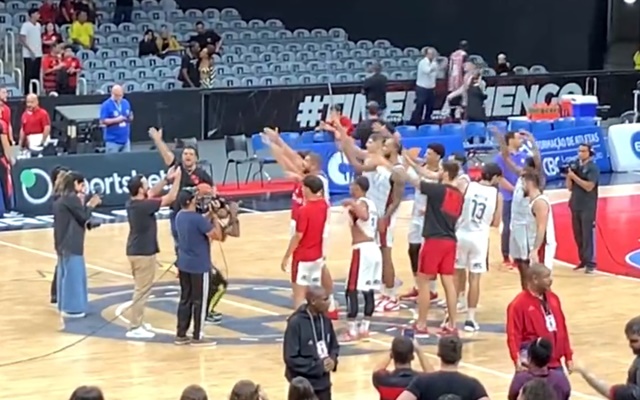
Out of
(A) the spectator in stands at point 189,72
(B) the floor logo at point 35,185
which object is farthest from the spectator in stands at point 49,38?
(B) the floor logo at point 35,185

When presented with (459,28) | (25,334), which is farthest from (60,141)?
(459,28)

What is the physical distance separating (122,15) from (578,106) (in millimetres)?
11066

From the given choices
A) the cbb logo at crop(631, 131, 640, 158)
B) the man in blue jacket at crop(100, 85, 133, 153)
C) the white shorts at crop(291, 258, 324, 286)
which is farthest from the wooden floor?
the cbb logo at crop(631, 131, 640, 158)

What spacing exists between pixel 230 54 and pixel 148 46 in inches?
104

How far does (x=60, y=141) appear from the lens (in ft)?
84.6

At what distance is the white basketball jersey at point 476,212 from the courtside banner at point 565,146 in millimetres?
13009

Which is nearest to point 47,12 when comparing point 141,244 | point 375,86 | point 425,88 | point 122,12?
point 122,12

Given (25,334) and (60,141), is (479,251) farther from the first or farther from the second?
(60,141)

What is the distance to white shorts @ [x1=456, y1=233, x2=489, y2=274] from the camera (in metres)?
16.0

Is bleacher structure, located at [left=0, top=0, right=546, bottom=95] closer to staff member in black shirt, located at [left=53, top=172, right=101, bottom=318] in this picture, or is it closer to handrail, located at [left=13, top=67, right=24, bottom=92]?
handrail, located at [left=13, top=67, right=24, bottom=92]

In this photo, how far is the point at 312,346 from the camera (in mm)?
10906

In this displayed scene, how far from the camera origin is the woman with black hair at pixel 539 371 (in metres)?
9.98

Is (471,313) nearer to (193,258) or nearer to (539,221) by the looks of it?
(539,221)

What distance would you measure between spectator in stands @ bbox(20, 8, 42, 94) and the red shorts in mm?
16546
